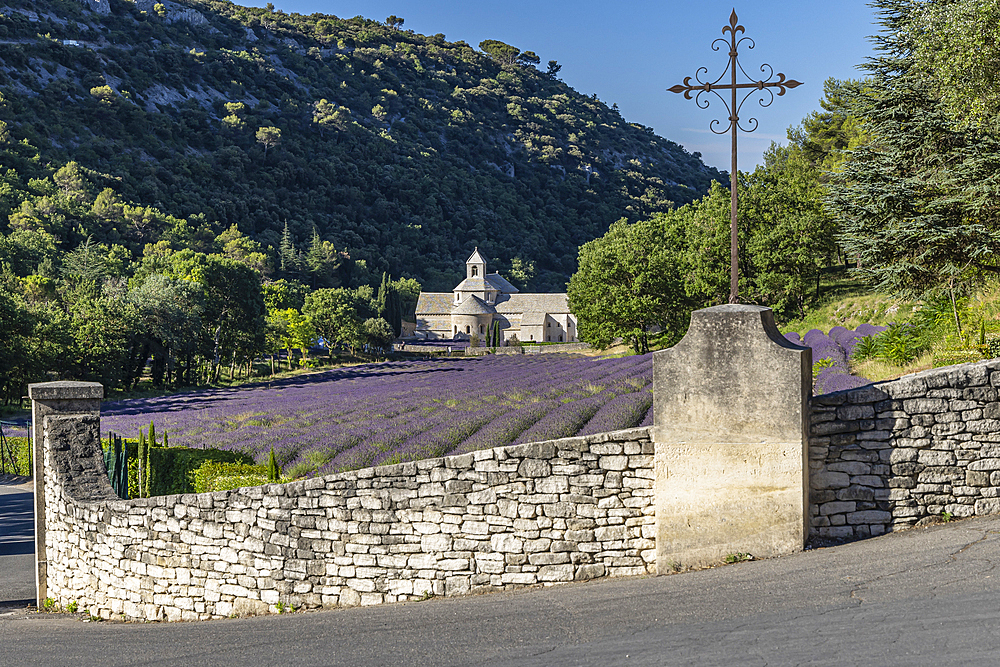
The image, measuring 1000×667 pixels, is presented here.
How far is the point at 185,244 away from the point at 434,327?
3264cm

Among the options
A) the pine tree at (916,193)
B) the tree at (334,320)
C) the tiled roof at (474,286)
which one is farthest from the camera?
the tiled roof at (474,286)

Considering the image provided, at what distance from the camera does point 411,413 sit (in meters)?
20.5

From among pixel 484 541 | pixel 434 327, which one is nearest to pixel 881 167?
pixel 484 541

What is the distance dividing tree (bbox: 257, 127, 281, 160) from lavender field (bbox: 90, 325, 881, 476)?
107110 millimetres

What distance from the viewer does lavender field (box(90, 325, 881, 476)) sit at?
1339cm

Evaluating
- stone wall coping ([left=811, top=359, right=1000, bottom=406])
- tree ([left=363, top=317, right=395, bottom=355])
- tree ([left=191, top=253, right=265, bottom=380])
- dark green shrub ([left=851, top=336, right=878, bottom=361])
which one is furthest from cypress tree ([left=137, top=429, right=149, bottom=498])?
tree ([left=363, top=317, right=395, bottom=355])

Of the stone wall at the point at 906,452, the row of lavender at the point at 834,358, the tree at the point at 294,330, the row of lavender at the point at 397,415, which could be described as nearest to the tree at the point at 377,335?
the tree at the point at 294,330

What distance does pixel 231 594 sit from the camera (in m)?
8.05

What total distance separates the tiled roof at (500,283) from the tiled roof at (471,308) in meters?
15.4

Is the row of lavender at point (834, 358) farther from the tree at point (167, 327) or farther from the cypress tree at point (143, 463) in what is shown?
the tree at point (167, 327)

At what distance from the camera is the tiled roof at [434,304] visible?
100m

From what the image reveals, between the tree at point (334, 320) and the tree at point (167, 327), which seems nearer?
the tree at point (167, 327)

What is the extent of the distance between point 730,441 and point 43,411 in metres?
8.58

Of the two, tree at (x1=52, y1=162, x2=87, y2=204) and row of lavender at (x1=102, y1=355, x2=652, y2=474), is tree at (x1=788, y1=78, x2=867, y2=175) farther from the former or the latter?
tree at (x1=52, y1=162, x2=87, y2=204)
